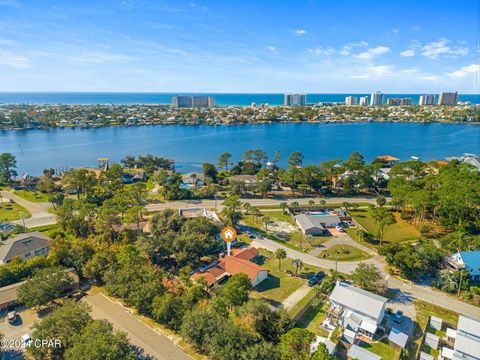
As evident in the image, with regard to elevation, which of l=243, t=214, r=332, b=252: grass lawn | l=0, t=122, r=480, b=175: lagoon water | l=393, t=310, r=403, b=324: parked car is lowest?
l=243, t=214, r=332, b=252: grass lawn

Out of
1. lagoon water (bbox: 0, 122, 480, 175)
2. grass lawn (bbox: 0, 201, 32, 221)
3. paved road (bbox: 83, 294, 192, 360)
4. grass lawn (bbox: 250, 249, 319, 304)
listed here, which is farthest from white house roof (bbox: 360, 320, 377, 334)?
lagoon water (bbox: 0, 122, 480, 175)

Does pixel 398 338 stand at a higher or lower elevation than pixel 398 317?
higher

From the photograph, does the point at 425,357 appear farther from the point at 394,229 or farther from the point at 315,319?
the point at 394,229

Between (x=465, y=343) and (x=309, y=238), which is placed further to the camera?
(x=309, y=238)

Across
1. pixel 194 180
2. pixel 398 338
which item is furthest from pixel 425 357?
pixel 194 180

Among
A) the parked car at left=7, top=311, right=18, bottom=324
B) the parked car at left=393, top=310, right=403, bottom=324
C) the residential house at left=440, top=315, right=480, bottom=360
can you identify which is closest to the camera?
the residential house at left=440, top=315, right=480, bottom=360

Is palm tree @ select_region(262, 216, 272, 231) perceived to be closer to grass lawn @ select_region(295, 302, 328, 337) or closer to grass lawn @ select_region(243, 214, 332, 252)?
grass lawn @ select_region(243, 214, 332, 252)
